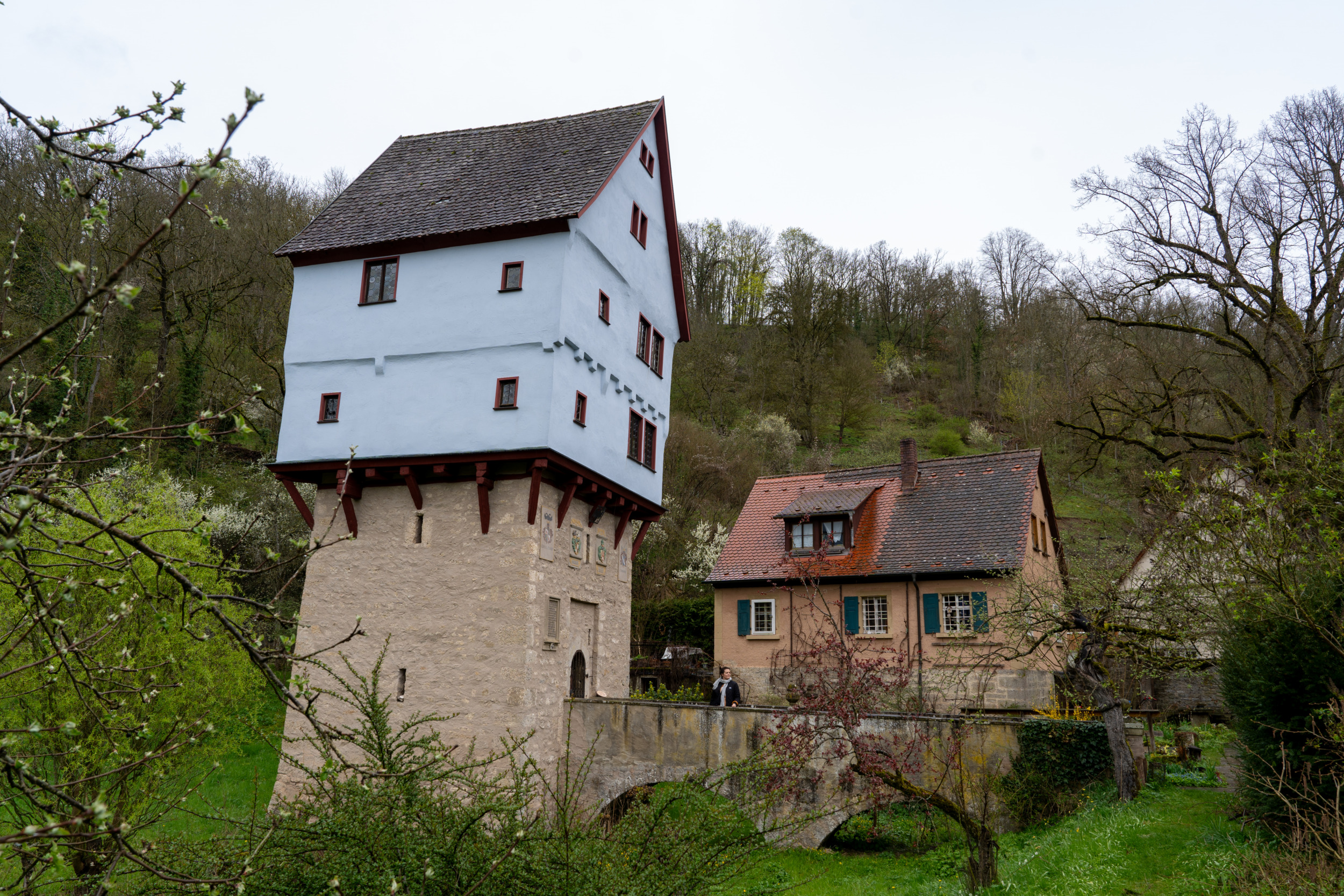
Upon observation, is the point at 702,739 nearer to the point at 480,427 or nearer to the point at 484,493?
the point at 484,493

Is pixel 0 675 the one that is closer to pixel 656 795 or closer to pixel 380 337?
pixel 656 795

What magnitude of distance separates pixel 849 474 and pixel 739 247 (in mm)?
28874

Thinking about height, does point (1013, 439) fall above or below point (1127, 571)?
above

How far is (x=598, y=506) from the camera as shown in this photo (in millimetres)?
17312

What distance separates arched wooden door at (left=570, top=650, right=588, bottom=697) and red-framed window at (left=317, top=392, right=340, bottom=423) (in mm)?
5946

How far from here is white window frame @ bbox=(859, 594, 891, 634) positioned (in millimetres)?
23219

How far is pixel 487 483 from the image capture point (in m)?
15.5

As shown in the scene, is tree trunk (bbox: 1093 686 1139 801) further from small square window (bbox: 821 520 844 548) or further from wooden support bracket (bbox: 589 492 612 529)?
small square window (bbox: 821 520 844 548)

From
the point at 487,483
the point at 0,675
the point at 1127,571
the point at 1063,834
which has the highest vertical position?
the point at 487,483

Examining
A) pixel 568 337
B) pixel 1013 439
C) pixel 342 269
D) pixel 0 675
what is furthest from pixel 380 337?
pixel 1013 439

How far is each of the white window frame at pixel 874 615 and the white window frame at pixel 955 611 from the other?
4.38 feet

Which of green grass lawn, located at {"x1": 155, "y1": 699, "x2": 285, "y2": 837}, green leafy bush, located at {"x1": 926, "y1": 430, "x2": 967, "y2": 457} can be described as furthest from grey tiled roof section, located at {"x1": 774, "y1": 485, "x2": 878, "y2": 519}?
green leafy bush, located at {"x1": 926, "y1": 430, "x2": 967, "y2": 457}

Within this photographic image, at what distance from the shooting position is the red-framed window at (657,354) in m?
19.6

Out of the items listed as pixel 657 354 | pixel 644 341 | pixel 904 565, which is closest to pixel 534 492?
pixel 644 341
